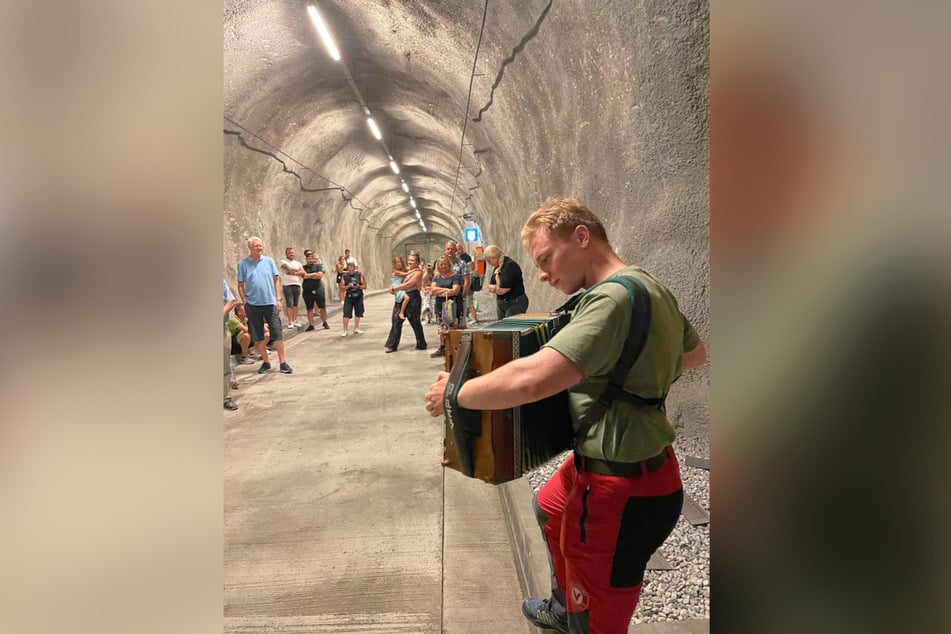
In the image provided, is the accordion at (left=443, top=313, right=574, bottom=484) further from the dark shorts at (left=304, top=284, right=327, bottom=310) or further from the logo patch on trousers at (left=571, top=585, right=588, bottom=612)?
the dark shorts at (left=304, top=284, right=327, bottom=310)

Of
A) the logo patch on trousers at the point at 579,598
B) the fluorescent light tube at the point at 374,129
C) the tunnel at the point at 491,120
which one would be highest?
the fluorescent light tube at the point at 374,129

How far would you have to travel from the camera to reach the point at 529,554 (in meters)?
2.80

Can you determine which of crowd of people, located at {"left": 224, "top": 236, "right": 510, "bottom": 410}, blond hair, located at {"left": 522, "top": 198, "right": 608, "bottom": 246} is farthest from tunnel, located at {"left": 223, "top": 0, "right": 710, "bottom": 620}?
blond hair, located at {"left": 522, "top": 198, "right": 608, "bottom": 246}

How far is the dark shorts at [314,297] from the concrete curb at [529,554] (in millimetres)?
9857

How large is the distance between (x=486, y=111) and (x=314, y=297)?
20.9 feet

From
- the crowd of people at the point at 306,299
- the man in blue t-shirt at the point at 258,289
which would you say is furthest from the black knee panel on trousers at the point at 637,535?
the man in blue t-shirt at the point at 258,289

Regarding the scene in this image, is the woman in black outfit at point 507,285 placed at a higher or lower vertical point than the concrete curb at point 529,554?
higher

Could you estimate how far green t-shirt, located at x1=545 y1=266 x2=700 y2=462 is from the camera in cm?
139

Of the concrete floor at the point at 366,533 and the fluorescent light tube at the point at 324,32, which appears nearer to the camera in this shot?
the concrete floor at the point at 366,533

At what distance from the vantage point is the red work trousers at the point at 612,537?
152 cm

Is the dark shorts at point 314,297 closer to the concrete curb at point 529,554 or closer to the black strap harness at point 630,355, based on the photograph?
the concrete curb at point 529,554

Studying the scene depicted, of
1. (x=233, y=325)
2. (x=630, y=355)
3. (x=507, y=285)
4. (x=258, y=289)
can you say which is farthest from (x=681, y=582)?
(x=233, y=325)

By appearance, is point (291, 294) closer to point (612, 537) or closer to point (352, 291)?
point (352, 291)
